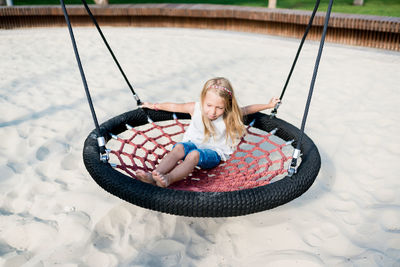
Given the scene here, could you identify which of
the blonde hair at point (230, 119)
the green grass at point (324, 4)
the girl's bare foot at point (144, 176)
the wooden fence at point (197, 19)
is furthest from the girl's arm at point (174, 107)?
the green grass at point (324, 4)

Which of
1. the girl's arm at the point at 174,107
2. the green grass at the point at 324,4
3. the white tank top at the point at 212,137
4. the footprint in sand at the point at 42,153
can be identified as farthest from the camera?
the green grass at the point at 324,4

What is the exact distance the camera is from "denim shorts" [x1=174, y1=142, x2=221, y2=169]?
72.5 inches

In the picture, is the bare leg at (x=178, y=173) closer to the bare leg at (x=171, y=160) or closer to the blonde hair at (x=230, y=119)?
the bare leg at (x=171, y=160)

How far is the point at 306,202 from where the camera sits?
1.95m

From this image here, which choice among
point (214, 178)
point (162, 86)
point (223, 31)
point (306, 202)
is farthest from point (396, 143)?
point (223, 31)

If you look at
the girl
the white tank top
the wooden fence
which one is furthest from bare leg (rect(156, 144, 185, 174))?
the wooden fence

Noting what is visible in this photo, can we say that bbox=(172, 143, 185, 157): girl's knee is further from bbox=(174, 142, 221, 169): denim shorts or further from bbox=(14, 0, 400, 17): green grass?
bbox=(14, 0, 400, 17): green grass

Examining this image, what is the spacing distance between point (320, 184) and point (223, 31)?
15.3 ft

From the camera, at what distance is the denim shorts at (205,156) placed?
1.84m

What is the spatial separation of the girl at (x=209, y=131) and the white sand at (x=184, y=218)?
0.28 metres

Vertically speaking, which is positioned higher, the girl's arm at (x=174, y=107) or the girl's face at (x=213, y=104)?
the girl's face at (x=213, y=104)

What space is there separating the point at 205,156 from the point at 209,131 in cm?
20

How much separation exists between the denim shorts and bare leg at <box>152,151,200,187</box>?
46 mm

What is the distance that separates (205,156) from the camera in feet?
6.06
